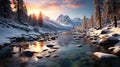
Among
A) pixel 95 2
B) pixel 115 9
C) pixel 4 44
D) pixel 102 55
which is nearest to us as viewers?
pixel 102 55

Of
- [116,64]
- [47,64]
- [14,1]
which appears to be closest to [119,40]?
[116,64]

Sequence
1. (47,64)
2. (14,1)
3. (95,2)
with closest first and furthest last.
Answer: (47,64) < (95,2) < (14,1)

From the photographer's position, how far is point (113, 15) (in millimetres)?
41719

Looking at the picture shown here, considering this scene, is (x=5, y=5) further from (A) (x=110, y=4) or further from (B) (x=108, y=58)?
(B) (x=108, y=58)

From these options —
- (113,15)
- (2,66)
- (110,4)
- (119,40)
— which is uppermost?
(110,4)

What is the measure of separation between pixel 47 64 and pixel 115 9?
105 ft

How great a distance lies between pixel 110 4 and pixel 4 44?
29.8 meters

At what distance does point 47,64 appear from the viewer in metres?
16.0

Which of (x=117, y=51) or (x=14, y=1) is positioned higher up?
(x=14, y=1)

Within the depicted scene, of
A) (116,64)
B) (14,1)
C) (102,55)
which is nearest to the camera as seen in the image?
(116,64)

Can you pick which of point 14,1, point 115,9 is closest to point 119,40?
point 115,9

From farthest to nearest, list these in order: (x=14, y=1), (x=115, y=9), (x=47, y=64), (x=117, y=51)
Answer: (x=14, y=1)
(x=115, y=9)
(x=117, y=51)
(x=47, y=64)

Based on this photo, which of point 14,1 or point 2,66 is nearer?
point 2,66

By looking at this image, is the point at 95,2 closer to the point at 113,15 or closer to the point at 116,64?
the point at 113,15
